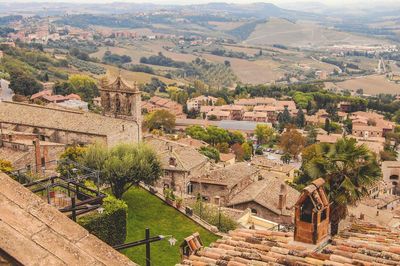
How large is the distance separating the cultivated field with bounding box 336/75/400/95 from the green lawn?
14763 centimetres

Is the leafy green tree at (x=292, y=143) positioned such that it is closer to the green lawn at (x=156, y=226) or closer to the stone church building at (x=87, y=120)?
the stone church building at (x=87, y=120)

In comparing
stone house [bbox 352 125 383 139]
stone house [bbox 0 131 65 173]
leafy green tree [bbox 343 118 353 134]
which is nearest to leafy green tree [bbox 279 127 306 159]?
stone house [bbox 352 125 383 139]

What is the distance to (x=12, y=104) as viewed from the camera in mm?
39312

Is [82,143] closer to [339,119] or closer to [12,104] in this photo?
[12,104]

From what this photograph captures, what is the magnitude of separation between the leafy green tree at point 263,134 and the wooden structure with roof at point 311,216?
2941 inches

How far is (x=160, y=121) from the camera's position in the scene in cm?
7988

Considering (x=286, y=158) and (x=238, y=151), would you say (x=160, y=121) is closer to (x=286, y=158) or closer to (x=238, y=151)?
(x=238, y=151)

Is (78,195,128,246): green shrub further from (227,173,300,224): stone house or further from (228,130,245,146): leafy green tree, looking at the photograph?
(228,130,245,146): leafy green tree

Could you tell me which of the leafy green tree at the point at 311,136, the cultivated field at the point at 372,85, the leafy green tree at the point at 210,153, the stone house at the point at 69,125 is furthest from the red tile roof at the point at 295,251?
the cultivated field at the point at 372,85

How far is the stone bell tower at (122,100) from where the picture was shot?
38219mm

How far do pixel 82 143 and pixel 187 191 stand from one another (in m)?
8.38

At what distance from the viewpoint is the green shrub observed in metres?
17.7

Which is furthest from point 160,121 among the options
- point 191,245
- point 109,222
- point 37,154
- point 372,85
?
point 372,85

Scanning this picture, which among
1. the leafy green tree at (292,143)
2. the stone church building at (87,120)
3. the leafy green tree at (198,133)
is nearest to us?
the stone church building at (87,120)
